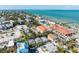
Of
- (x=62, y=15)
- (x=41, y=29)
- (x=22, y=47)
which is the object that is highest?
(x=62, y=15)

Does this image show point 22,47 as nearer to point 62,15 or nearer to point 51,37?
point 51,37

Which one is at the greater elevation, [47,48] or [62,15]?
[62,15]

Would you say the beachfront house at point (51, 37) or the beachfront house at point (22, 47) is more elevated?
the beachfront house at point (51, 37)

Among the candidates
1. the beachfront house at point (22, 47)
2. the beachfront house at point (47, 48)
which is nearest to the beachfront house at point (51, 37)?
the beachfront house at point (47, 48)

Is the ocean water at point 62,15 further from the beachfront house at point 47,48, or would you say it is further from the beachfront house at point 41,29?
the beachfront house at point 47,48

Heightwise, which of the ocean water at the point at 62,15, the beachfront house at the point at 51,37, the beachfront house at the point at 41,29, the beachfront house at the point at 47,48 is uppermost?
the ocean water at the point at 62,15

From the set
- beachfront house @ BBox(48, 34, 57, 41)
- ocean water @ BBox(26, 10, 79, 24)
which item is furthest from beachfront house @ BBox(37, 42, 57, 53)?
ocean water @ BBox(26, 10, 79, 24)

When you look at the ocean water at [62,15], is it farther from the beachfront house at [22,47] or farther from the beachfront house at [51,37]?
the beachfront house at [22,47]

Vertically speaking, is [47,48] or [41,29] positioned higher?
[41,29]

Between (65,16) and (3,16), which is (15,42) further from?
(65,16)

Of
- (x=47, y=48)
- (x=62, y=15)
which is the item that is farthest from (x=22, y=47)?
(x=62, y=15)

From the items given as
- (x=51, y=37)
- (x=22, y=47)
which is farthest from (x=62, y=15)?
(x=22, y=47)

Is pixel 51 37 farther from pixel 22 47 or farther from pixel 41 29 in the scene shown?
pixel 22 47
